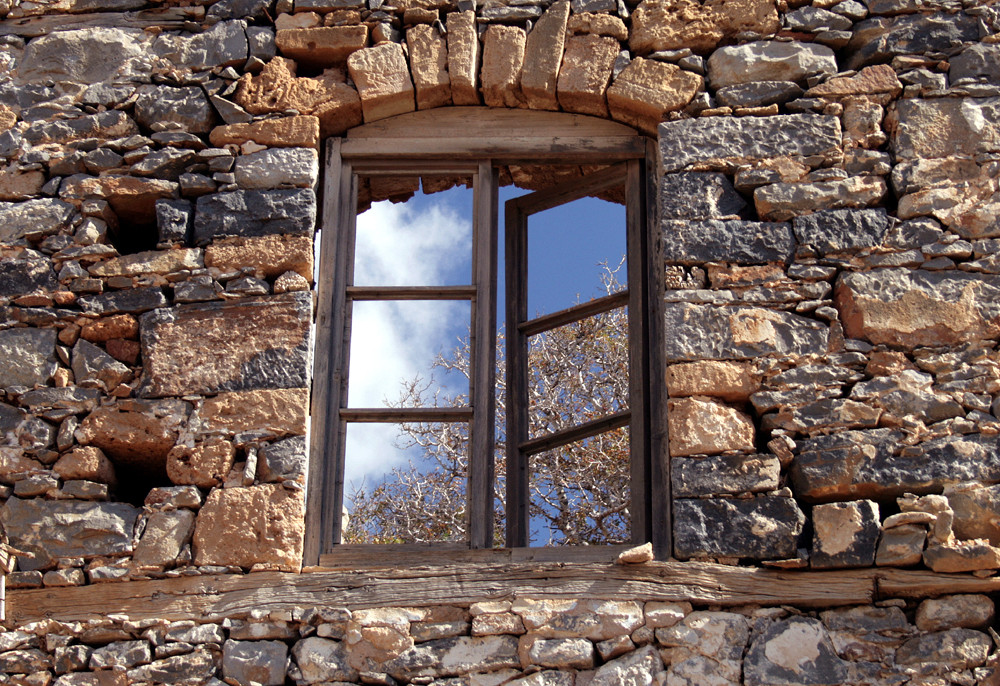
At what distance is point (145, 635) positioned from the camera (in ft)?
12.7

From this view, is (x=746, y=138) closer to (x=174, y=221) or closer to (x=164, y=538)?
(x=174, y=221)

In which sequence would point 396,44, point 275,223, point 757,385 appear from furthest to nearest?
1. point 396,44
2. point 275,223
3. point 757,385

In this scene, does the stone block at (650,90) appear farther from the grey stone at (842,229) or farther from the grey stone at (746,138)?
the grey stone at (842,229)

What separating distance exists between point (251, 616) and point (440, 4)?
2.26m

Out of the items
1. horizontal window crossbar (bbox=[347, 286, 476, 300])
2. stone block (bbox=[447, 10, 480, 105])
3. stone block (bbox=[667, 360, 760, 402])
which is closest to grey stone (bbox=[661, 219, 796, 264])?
stone block (bbox=[667, 360, 760, 402])

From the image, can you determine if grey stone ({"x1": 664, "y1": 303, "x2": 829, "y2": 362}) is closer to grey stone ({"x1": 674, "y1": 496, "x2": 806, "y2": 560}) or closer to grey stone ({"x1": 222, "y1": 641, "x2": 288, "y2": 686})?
grey stone ({"x1": 674, "y1": 496, "x2": 806, "y2": 560})

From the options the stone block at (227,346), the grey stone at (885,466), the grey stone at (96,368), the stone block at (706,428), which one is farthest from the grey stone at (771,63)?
the grey stone at (96,368)

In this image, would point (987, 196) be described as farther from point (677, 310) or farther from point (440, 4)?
point (440, 4)

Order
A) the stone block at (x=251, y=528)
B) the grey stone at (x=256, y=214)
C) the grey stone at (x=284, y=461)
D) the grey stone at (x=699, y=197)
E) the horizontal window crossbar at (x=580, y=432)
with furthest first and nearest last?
the grey stone at (x=256, y=214), the grey stone at (x=699, y=197), the horizontal window crossbar at (x=580, y=432), the grey stone at (x=284, y=461), the stone block at (x=251, y=528)

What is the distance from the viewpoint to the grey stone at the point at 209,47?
4.84m

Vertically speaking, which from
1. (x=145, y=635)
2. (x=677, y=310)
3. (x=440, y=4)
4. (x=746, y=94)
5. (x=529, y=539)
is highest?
(x=440, y=4)

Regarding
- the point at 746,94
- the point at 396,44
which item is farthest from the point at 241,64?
the point at 746,94

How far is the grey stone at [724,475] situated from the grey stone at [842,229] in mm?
747

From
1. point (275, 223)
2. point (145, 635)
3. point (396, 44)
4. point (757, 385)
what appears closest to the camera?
point (145, 635)
